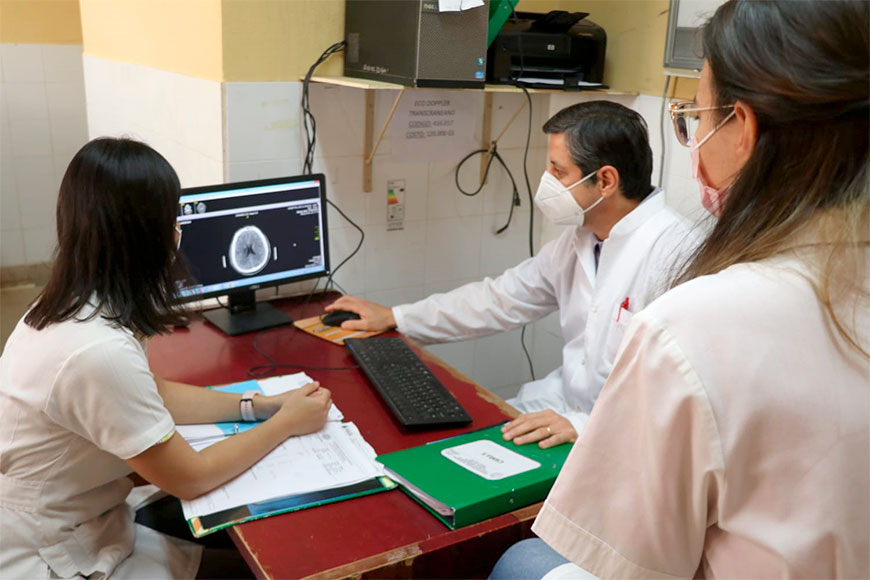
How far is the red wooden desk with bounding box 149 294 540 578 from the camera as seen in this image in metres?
1.19

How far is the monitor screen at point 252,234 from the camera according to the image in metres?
1.94

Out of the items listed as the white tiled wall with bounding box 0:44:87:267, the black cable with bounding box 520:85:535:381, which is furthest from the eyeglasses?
the white tiled wall with bounding box 0:44:87:267

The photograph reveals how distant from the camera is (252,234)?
2047 millimetres

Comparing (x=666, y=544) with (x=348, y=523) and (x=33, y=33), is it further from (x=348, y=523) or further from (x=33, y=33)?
(x=33, y=33)

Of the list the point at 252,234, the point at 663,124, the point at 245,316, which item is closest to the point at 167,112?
the point at 252,234

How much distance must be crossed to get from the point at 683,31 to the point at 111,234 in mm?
1655

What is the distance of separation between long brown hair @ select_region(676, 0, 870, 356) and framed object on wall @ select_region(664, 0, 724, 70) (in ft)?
4.91

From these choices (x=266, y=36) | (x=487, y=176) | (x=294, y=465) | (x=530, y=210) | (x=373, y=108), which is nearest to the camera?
(x=294, y=465)

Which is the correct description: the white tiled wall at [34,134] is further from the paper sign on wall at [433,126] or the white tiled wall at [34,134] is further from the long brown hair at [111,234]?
the long brown hair at [111,234]

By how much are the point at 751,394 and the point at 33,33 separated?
11.7 ft

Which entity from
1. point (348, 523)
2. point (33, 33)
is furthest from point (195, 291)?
point (33, 33)

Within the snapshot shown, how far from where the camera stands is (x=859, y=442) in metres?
0.70

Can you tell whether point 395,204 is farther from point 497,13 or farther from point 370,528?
point 370,528

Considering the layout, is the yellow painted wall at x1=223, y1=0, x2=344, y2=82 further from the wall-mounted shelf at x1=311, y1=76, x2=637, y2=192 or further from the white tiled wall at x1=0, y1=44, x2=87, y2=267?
the white tiled wall at x1=0, y1=44, x2=87, y2=267
